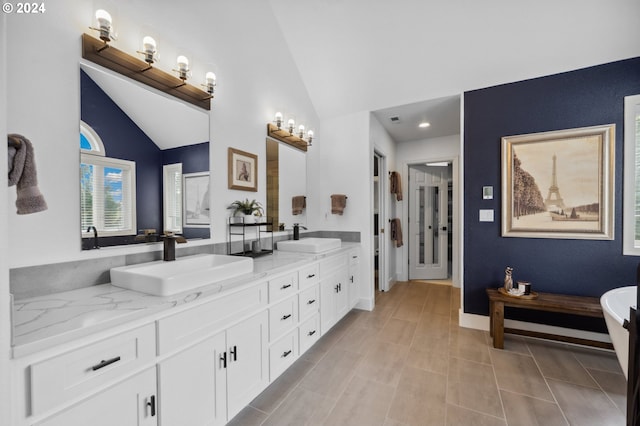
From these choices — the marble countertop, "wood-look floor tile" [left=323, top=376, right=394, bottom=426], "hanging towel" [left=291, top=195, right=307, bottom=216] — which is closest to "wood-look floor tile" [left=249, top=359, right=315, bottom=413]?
"wood-look floor tile" [left=323, top=376, right=394, bottom=426]

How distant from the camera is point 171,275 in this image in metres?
1.53

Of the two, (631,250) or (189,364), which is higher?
(631,250)

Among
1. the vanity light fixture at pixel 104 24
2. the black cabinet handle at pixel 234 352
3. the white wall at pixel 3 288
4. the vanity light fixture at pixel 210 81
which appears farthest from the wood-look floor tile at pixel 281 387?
the vanity light fixture at pixel 104 24

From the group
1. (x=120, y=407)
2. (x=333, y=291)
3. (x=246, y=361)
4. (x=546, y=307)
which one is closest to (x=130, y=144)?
(x=120, y=407)

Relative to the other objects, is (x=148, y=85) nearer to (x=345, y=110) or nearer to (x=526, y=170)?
(x=345, y=110)

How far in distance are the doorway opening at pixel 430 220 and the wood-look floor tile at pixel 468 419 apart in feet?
10.9

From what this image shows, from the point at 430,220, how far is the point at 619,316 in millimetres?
3404

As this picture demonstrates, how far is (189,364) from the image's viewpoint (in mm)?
1259

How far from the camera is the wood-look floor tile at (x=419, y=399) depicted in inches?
64.5

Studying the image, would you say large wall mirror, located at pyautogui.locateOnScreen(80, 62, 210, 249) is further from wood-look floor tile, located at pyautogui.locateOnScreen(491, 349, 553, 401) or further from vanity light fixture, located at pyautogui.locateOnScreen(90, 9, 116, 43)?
wood-look floor tile, located at pyautogui.locateOnScreen(491, 349, 553, 401)

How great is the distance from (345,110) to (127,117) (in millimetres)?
2529

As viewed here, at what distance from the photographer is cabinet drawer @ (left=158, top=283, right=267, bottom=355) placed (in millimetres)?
1174

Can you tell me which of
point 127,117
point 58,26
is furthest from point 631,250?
point 58,26

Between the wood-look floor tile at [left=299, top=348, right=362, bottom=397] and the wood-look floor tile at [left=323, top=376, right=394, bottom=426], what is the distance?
0.08 meters
